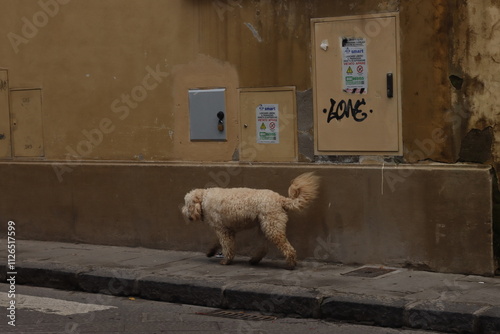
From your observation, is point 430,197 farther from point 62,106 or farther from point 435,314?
point 62,106

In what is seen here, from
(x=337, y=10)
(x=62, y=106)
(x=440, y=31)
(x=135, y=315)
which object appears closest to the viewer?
(x=135, y=315)

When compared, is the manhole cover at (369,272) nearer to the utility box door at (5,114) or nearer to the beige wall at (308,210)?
the beige wall at (308,210)

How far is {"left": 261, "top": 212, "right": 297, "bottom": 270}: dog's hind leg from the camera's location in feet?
30.2

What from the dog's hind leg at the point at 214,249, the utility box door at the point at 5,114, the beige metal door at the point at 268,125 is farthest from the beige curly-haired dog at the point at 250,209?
the utility box door at the point at 5,114

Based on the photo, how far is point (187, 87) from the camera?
34.6ft

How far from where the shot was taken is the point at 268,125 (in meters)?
9.96

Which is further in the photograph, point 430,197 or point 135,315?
point 430,197

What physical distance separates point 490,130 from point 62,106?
18.0 ft

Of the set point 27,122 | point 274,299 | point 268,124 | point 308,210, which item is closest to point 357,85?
point 268,124

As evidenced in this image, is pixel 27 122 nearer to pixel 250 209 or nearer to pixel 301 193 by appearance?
pixel 250 209

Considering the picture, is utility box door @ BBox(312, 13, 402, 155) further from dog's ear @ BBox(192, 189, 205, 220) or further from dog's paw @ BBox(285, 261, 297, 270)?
dog's ear @ BBox(192, 189, 205, 220)

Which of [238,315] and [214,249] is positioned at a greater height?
[214,249]

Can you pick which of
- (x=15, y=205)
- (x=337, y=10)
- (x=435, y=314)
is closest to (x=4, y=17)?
(x=15, y=205)

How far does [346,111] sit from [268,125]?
3.12 feet
